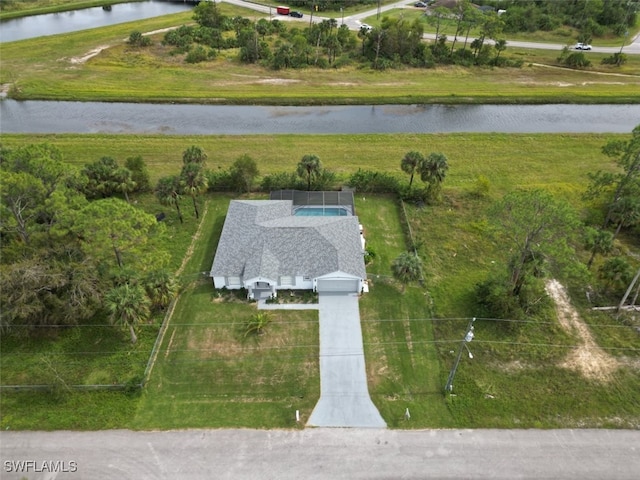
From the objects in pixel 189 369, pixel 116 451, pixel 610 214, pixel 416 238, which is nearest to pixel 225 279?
pixel 189 369

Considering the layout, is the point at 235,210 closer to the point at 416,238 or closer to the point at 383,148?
the point at 416,238

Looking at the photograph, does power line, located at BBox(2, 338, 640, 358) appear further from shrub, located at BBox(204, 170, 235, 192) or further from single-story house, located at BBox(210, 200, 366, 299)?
shrub, located at BBox(204, 170, 235, 192)

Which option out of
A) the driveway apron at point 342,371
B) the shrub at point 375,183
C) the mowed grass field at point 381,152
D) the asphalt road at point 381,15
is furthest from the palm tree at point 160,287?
the asphalt road at point 381,15

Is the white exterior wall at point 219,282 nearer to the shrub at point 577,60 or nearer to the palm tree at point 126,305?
the palm tree at point 126,305

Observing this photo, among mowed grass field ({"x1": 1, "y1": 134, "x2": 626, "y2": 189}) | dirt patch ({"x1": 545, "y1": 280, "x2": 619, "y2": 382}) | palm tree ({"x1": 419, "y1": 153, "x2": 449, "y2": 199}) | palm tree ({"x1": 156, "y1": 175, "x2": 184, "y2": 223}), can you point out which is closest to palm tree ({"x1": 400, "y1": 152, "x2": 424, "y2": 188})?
palm tree ({"x1": 419, "y1": 153, "x2": 449, "y2": 199})

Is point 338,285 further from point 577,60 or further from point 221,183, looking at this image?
point 577,60

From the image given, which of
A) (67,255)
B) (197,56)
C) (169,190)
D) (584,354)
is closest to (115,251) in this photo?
(67,255)
